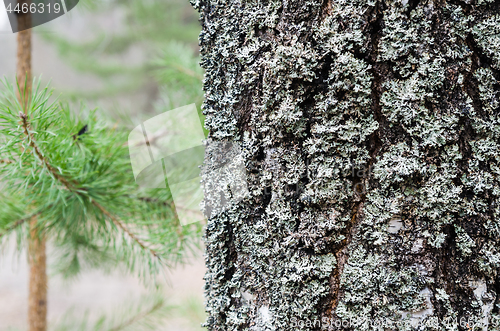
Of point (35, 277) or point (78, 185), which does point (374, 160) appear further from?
point (35, 277)

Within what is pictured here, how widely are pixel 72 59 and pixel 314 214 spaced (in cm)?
454

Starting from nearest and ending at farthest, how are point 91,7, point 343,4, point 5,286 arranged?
point 343,4 < point 91,7 < point 5,286

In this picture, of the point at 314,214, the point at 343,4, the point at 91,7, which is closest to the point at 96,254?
the point at 91,7

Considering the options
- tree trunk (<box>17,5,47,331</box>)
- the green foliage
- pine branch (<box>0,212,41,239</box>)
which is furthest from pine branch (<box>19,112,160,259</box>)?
tree trunk (<box>17,5,47,331</box>)

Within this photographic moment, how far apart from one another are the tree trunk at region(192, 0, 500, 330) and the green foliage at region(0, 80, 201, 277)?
38cm

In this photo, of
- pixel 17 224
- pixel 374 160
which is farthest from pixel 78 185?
pixel 374 160

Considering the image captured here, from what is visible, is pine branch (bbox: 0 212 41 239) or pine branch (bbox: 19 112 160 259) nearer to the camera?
pine branch (bbox: 19 112 160 259)

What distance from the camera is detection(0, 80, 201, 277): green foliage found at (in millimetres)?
543

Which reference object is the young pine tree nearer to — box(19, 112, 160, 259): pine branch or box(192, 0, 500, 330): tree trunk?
box(19, 112, 160, 259): pine branch

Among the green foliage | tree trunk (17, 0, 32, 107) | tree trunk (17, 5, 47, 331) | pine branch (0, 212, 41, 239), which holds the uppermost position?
tree trunk (17, 0, 32, 107)

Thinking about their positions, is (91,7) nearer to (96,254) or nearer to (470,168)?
(96,254)

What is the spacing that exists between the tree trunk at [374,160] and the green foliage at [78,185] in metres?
0.38

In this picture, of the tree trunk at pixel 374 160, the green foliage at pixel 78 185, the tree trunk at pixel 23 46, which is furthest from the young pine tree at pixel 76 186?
the tree trunk at pixel 374 160

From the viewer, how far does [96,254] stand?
1.06 metres
